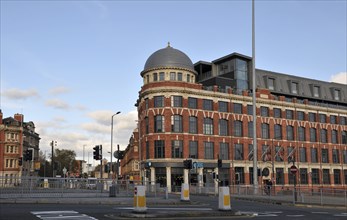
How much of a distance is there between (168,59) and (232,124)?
563 inches

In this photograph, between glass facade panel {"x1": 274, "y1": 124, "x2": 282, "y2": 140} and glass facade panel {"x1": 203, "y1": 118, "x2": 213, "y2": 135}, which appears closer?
glass facade panel {"x1": 203, "y1": 118, "x2": 213, "y2": 135}

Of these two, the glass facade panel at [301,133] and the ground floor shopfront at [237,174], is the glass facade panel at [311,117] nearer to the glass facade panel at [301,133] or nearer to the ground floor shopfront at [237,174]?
the glass facade panel at [301,133]

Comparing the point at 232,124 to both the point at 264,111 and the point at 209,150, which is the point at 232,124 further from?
the point at 264,111

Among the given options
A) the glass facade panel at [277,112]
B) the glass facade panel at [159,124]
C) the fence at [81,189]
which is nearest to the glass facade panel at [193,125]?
the glass facade panel at [159,124]

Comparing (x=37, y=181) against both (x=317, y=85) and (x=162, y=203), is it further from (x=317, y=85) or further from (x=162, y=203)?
(x=317, y=85)

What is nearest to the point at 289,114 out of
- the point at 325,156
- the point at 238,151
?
the point at 325,156

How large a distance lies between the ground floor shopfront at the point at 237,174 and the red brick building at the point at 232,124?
15cm

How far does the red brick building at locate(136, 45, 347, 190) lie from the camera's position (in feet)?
196

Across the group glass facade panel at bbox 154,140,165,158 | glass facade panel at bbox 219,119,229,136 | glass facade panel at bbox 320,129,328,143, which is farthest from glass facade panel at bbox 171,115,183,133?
glass facade panel at bbox 320,129,328,143

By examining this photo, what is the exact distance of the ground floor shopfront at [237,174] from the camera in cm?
5838

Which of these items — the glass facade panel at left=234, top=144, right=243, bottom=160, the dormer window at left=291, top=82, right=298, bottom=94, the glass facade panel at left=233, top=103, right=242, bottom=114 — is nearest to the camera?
the glass facade panel at left=234, top=144, right=243, bottom=160

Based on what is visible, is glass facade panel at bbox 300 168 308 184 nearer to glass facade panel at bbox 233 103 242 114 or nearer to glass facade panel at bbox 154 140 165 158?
glass facade panel at bbox 233 103 242 114

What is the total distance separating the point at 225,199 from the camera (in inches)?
703

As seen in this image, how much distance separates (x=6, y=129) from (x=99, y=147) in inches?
→ 2748
